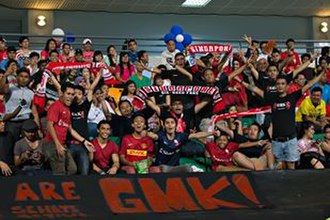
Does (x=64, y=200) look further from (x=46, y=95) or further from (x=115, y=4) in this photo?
(x=115, y=4)

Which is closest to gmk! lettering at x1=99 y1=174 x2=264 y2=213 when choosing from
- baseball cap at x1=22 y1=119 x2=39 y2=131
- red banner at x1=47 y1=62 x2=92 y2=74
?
baseball cap at x1=22 y1=119 x2=39 y2=131

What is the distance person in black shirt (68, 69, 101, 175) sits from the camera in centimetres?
863

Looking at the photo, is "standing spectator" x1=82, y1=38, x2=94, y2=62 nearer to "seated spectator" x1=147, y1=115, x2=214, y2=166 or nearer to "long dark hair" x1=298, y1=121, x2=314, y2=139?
"seated spectator" x1=147, y1=115, x2=214, y2=166

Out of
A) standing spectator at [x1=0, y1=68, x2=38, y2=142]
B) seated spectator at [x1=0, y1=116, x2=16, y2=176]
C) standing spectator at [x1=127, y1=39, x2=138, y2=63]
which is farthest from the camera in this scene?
standing spectator at [x1=127, y1=39, x2=138, y2=63]

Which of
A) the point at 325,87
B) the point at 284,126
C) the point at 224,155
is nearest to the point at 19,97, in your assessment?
Result: the point at 224,155

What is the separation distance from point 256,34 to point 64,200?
14.9 meters

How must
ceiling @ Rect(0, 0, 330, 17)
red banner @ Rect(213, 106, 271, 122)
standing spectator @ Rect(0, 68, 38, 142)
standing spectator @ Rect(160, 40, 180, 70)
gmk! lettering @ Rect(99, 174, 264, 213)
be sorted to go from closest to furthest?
gmk! lettering @ Rect(99, 174, 264, 213), standing spectator @ Rect(0, 68, 38, 142), red banner @ Rect(213, 106, 271, 122), standing spectator @ Rect(160, 40, 180, 70), ceiling @ Rect(0, 0, 330, 17)

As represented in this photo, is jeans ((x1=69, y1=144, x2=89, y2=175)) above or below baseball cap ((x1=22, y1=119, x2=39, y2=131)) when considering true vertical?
below

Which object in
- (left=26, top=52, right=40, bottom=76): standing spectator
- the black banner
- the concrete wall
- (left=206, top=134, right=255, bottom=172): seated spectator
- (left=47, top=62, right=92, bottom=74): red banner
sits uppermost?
the concrete wall

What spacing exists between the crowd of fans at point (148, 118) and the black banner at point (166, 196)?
94cm

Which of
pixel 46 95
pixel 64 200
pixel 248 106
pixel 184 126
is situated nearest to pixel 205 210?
pixel 64 200

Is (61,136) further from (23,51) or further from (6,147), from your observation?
(23,51)

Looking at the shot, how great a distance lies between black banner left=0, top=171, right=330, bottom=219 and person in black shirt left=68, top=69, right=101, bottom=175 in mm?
1086

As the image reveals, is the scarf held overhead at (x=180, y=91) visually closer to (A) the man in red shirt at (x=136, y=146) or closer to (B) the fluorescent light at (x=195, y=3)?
(A) the man in red shirt at (x=136, y=146)
